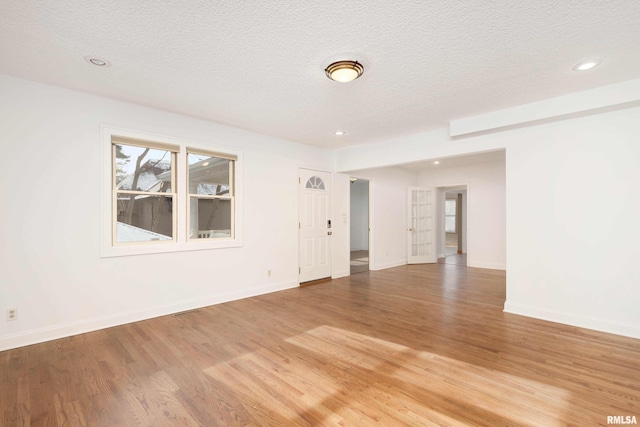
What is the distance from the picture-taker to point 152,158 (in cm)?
393

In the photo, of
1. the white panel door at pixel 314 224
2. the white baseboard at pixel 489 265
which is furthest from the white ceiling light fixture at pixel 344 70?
Answer: the white baseboard at pixel 489 265

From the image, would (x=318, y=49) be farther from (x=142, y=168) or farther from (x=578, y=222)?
(x=578, y=222)

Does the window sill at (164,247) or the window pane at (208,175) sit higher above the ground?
the window pane at (208,175)

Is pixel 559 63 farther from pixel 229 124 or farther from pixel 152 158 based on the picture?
pixel 152 158

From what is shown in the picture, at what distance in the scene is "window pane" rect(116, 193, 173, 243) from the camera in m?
3.68

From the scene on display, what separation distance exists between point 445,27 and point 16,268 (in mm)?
4540

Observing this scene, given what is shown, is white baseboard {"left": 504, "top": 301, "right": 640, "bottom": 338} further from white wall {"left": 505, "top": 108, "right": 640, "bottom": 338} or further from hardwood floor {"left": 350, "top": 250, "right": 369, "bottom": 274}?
hardwood floor {"left": 350, "top": 250, "right": 369, "bottom": 274}

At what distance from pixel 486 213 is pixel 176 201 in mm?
7150

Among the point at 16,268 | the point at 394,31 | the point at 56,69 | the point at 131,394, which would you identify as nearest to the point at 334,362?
the point at 131,394

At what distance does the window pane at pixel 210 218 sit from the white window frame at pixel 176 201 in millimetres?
91

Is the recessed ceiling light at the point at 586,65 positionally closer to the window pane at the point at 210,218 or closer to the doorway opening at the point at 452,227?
the window pane at the point at 210,218

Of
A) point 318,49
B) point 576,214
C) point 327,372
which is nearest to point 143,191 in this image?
point 318,49

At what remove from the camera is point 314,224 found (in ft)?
19.2

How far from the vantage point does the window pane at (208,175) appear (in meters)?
4.28
